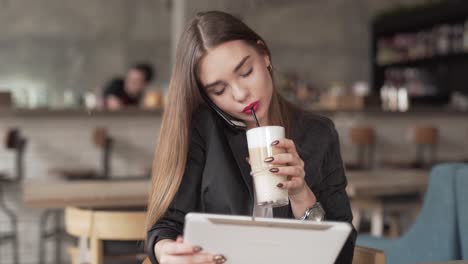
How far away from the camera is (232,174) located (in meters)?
1.65

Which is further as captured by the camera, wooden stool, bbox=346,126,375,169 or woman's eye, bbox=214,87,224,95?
wooden stool, bbox=346,126,375,169

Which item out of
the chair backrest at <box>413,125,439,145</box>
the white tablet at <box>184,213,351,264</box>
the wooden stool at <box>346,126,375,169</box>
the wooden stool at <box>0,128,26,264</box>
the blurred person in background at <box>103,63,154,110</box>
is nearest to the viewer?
the white tablet at <box>184,213,351,264</box>

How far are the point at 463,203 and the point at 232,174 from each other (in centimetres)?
119

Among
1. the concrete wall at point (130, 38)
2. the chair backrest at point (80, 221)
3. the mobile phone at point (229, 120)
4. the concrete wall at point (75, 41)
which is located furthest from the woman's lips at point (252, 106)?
the concrete wall at point (75, 41)

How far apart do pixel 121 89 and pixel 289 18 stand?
3846 mm

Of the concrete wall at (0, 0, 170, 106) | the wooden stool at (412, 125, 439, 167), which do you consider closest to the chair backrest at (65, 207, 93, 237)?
the wooden stool at (412, 125, 439, 167)

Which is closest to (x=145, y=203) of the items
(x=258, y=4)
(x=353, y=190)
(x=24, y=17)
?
(x=353, y=190)

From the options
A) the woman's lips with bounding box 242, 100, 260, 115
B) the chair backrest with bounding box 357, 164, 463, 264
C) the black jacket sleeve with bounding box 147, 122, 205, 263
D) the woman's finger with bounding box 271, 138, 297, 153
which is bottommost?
the chair backrest with bounding box 357, 164, 463, 264

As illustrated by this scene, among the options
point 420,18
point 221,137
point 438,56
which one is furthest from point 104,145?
point 420,18

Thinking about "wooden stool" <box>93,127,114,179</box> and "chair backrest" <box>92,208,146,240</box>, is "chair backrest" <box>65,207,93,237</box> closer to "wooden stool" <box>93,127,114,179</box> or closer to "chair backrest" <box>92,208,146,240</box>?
"chair backrest" <box>92,208,146,240</box>

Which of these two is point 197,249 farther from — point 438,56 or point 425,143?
point 438,56

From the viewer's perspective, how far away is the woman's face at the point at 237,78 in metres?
1.55

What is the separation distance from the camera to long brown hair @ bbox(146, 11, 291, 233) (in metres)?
1.61

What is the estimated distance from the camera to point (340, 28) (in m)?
10.6
